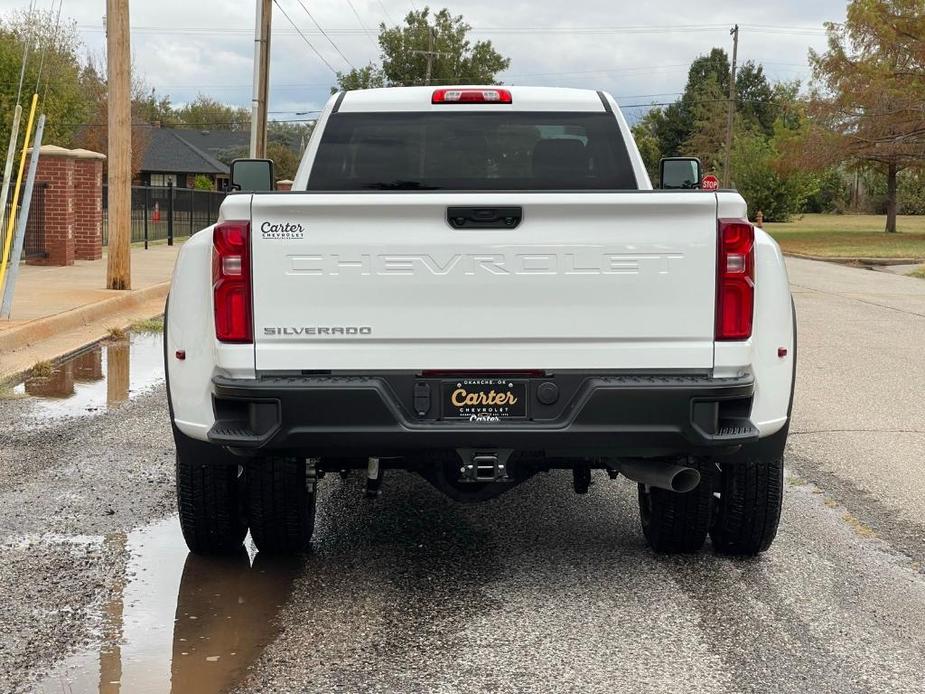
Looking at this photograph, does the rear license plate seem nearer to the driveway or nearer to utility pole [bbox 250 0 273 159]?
the driveway

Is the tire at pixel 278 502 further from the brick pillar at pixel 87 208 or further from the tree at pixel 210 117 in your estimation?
the tree at pixel 210 117

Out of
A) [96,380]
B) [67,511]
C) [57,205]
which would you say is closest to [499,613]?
[67,511]

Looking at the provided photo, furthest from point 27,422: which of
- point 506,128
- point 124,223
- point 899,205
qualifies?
point 899,205

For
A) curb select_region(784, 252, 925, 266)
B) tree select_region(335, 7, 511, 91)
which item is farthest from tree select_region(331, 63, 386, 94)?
curb select_region(784, 252, 925, 266)

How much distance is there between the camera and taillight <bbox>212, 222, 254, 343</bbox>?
464cm

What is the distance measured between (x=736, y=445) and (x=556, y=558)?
1152mm

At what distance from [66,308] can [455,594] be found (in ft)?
36.7

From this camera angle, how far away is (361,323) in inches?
185

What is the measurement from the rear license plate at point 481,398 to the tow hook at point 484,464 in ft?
0.52

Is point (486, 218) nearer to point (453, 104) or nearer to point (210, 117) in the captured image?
point (453, 104)

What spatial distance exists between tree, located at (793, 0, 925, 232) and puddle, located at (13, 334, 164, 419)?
3746 cm

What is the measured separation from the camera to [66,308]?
49.8ft

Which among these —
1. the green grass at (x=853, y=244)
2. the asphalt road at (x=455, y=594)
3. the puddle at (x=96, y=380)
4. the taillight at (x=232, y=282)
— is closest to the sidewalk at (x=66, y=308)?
the puddle at (x=96, y=380)

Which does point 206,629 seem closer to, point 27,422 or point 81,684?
point 81,684
